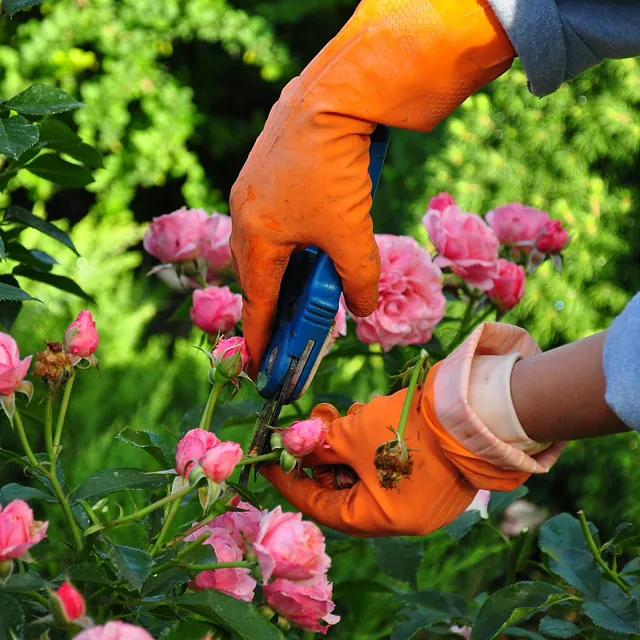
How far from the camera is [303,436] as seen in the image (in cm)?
104

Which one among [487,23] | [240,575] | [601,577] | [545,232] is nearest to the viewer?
[240,575]

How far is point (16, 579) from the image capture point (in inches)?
33.8

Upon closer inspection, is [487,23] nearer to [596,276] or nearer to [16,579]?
[16,579]

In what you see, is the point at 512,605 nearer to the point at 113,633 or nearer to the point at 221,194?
the point at 113,633

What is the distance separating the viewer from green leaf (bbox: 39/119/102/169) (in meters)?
1.44

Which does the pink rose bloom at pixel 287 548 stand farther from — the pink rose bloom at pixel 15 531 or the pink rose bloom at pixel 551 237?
the pink rose bloom at pixel 551 237

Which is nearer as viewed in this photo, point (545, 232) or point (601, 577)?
point (601, 577)

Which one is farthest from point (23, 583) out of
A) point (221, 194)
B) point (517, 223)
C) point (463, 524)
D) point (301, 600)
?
point (221, 194)

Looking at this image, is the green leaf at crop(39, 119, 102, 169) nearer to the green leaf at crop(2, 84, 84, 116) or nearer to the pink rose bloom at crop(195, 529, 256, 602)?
the green leaf at crop(2, 84, 84, 116)

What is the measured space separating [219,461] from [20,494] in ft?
0.79

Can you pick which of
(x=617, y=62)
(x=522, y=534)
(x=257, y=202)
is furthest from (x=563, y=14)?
(x=617, y=62)

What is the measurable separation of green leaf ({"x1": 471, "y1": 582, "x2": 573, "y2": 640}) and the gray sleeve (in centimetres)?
63

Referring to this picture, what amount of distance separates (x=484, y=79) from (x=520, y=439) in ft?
1.50

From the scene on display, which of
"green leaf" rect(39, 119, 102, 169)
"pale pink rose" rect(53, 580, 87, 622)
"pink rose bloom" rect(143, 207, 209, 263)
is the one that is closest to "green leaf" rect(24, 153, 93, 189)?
"green leaf" rect(39, 119, 102, 169)
